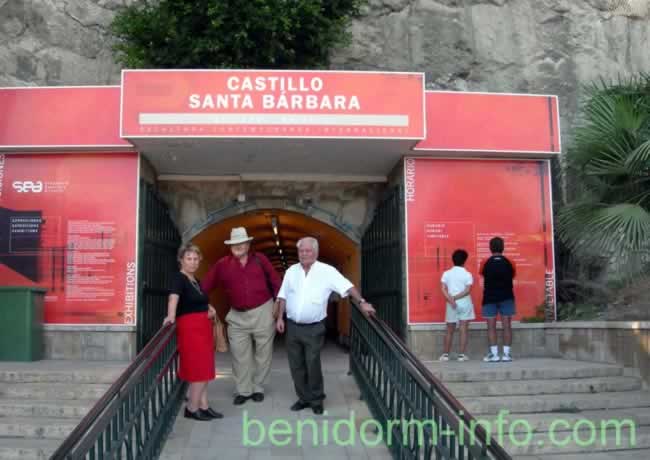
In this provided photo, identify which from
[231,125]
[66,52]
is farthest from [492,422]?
[66,52]

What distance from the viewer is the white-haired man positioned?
21.2 ft

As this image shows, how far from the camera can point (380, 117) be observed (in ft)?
28.4

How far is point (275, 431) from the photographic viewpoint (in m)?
6.09

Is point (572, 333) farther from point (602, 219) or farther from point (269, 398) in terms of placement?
point (269, 398)

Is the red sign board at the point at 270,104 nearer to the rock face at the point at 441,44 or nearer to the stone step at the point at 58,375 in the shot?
the stone step at the point at 58,375

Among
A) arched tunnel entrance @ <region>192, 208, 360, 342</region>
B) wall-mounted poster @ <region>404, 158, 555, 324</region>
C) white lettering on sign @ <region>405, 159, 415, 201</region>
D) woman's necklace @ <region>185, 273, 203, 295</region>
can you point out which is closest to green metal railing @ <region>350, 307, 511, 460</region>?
woman's necklace @ <region>185, 273, 203, 295</region>

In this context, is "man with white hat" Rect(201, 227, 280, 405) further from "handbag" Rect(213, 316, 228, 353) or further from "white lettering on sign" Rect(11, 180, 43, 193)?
"white lettering on sign" Rect(11, 180, 43, 193)

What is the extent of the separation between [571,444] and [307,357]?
236 centimetres

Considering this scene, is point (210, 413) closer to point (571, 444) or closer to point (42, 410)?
point (42, 410)

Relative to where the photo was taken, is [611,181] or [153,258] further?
[153,258]

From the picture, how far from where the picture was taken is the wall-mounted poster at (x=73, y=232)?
30.0 ft

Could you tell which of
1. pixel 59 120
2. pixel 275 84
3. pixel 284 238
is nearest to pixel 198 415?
pixel 275 84

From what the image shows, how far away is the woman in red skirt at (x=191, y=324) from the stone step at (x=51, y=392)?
1.23m

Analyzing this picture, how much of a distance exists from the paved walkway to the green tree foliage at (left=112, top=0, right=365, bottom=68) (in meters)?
6.96
